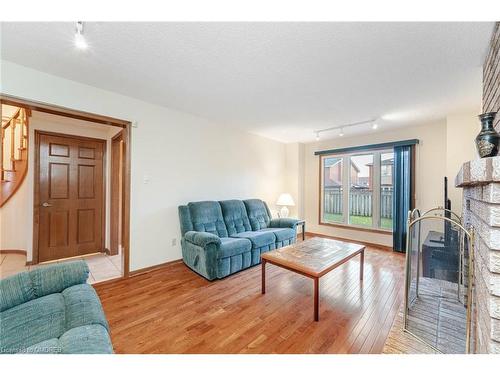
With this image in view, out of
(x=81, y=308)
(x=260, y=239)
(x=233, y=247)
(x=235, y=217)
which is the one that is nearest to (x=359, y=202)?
(x=260, y=239)

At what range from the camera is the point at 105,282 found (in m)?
2.69

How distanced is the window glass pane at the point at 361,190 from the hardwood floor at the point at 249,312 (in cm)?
176

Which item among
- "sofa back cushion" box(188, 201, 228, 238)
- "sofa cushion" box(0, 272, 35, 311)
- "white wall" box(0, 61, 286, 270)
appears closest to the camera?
"sofa cushion" box(0, 272, 35, 311)

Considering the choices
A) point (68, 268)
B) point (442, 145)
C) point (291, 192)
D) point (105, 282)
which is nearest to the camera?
point (68, 268)

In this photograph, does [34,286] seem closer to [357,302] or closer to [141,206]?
[141,206]

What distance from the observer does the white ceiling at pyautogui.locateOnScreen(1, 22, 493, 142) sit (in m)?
1.60

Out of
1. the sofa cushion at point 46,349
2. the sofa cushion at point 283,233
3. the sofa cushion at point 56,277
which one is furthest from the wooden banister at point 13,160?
the sofa cushion at point 283,233

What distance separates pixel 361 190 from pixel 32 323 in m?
5.17

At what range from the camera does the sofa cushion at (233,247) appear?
2768mm

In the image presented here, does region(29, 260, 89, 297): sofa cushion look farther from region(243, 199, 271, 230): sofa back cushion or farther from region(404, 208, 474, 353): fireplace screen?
region(243, 199, 271, 230): sofa back cushion

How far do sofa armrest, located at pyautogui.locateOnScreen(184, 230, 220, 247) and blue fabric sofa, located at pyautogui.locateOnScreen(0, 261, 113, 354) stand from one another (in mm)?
1275

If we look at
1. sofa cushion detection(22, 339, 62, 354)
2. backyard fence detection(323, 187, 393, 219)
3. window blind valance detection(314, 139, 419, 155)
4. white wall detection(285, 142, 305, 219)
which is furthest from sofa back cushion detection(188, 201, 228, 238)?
window blind valance detection(314, 139, 419, 155)
